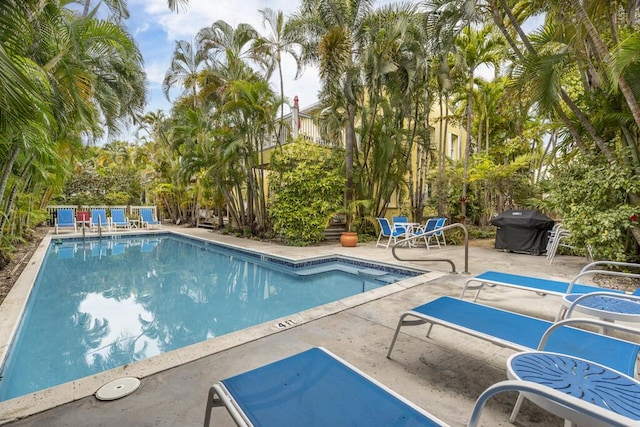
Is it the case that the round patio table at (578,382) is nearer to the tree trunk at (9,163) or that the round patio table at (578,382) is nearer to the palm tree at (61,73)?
the palm tree at (61,73)

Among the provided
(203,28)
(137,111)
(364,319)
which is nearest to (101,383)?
(364,319)

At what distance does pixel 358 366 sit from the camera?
2.65 m

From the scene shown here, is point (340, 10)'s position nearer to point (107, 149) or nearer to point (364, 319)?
point (364, 319)

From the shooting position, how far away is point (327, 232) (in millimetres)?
12289

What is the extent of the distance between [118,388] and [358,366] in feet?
6.10

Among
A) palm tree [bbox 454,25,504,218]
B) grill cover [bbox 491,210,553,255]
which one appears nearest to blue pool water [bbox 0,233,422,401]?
grill cover [bbox 491,210,553,255]

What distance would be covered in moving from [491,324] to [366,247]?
7541 millimetres

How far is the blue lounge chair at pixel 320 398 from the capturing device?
4.34ft

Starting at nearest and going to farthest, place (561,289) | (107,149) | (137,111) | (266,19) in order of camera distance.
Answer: (561,289)
(137,111)
(266,19)
(107,149)

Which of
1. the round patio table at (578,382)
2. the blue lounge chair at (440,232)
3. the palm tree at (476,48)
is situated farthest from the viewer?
the palm tree at (476,48)

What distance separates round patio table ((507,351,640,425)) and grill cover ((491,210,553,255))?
8570mm

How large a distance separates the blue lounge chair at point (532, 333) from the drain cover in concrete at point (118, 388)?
211cm

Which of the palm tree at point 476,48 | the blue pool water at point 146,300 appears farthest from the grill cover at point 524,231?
the palm tree at point 476,48

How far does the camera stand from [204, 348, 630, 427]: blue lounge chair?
4.34 feet
